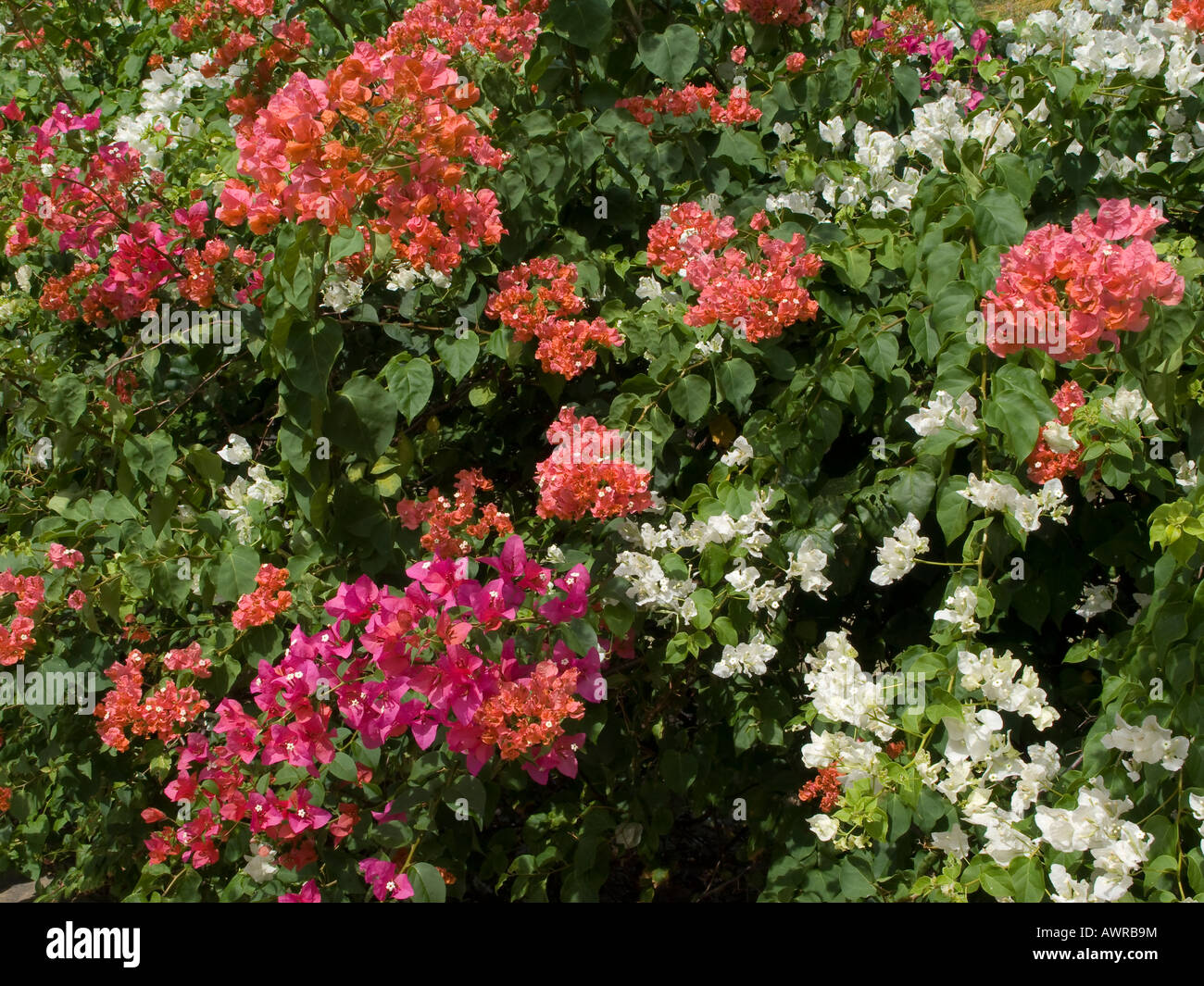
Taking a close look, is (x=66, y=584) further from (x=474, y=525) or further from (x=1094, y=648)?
(x=1094, y=648)

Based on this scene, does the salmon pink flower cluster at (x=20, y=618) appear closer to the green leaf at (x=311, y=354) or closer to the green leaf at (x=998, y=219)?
the green leaf at (x=311, y=354)

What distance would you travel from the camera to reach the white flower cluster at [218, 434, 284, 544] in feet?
7.38

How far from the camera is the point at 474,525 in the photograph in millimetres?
2229

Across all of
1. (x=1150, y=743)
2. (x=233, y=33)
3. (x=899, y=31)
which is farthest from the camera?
(x=899, y=31)

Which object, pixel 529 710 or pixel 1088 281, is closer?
pixel 1088 281

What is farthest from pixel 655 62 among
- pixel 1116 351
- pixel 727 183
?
pixel 1116 351

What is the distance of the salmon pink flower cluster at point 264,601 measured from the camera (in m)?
2.01

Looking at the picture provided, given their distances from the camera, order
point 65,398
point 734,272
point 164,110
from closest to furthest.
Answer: point 734,272
point 65,398
point 164,110

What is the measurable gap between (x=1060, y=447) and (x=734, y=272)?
0.65 m

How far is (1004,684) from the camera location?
1617 millimetres

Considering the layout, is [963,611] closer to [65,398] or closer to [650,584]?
[650,584]

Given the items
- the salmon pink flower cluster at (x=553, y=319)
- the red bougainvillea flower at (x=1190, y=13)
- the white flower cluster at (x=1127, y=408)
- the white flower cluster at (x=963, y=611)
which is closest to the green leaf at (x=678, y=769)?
the white flower cluster at (x=963, y=611)

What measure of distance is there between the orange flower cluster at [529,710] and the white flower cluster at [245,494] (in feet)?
2.56

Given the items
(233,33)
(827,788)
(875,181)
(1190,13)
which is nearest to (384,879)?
(827,788)
